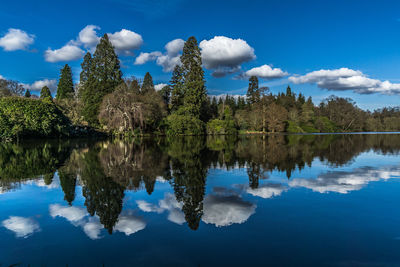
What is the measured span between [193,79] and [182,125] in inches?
379

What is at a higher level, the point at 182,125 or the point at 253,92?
the point at 253,92

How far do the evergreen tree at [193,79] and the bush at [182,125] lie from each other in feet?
4.94

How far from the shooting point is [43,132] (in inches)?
1002

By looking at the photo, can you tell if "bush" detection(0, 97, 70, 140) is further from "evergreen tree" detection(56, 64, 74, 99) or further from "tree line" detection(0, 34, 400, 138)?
"evergreen tree" detection(56, 64, 74, 99)

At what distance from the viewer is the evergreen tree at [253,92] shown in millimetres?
68000

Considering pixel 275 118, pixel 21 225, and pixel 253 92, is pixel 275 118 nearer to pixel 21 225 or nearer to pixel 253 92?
pixel 253 92

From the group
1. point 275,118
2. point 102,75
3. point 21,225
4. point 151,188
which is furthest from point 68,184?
point 275,118

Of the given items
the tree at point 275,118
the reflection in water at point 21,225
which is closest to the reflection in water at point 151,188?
the reflection in water at point 21,225

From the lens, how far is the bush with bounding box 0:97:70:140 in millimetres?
22859

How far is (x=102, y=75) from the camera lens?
150 ft

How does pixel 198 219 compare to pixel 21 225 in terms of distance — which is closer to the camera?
pixel 21 225

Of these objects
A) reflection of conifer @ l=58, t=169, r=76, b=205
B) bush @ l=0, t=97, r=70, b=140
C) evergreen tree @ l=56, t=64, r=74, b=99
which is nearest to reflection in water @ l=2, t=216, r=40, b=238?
reflection of conifer @ l=58, t=169, r=76, b=205

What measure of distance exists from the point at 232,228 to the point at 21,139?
26.7 m

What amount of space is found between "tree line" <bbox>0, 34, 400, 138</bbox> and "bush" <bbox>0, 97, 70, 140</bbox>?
9cm
